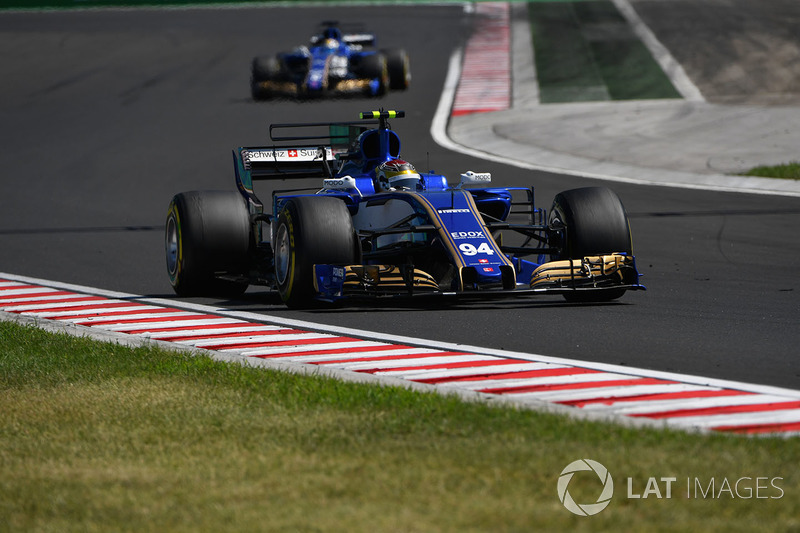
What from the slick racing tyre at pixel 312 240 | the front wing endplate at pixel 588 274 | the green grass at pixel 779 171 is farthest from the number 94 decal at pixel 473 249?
the green grass at pixel 779 171

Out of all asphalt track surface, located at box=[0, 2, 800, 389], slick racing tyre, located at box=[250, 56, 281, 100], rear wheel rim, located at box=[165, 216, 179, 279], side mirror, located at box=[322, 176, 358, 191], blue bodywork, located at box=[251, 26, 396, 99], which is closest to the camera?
asphalt track surface, located at box=[0, 2, 800, 389]

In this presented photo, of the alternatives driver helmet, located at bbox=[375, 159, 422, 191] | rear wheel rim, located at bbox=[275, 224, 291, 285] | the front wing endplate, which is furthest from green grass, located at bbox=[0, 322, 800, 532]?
driver helmet, located at bbox=[375, 159, 422, 191]

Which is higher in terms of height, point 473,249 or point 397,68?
point 397,68

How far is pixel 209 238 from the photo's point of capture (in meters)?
12.6

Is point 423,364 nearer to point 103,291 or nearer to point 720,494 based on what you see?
point 720,494

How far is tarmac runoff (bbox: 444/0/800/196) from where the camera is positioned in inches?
894

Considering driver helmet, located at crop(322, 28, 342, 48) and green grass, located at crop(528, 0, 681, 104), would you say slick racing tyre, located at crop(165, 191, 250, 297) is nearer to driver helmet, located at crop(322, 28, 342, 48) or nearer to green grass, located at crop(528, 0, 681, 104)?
green grass, located at crop(528, 0, 681, 104)

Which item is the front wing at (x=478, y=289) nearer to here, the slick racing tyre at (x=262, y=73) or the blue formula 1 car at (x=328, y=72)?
the blue formula 1 car at (x=328, y=72)

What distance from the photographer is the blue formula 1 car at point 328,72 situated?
31.5 m

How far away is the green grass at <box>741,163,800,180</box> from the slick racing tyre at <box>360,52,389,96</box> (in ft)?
38.7

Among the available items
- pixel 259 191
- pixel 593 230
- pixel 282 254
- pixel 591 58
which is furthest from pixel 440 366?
pixel 591 58

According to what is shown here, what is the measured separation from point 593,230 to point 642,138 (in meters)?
14.7

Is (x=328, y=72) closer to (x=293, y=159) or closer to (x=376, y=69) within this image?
(x=376, y=69)

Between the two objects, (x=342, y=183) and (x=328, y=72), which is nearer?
(x=342, y=183)
